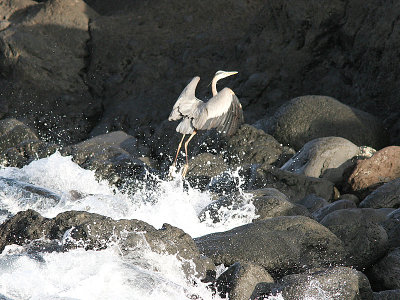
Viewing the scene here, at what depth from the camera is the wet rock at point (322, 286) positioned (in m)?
5.41

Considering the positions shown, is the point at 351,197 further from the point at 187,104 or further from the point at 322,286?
the point at 322,286

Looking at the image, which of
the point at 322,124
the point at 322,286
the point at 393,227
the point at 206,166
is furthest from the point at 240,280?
the point at 322,124

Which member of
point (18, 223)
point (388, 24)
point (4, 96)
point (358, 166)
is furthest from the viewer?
point (4, 96)

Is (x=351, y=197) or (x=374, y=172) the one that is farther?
(x=374, y=172)

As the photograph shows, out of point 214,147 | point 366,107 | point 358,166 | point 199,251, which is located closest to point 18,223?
point 199,251

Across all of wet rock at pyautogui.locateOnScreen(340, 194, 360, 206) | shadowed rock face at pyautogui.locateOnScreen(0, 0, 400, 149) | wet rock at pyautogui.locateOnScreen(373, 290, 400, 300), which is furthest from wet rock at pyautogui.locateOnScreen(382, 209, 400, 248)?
shadowed rock face at pyautogui.locateOnScreen(0, 0, 400, 149)

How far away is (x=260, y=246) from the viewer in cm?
621

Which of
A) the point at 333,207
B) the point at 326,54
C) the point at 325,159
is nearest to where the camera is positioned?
the point at 333,207

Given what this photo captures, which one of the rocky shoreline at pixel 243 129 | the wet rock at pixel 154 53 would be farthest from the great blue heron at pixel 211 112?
the wet rock at pixel 154 53

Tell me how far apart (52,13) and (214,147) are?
9028mm

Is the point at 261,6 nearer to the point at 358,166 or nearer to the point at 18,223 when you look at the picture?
the point at 358,166

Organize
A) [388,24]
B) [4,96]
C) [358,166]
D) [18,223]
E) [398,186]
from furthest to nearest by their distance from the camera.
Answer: [4,96] < [388,24] < [358,166] < [398,186] < [18,223]

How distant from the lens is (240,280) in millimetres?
5453

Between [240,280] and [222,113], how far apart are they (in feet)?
12.5
